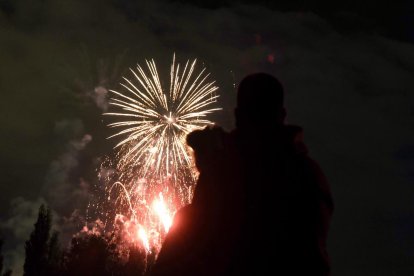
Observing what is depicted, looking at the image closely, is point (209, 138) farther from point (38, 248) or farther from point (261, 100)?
point (38, 248)

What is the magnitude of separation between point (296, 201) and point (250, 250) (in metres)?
0.39

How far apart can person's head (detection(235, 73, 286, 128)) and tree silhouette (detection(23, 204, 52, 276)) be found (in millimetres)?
58961

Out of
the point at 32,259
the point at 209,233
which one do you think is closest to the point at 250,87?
the point at 209,233

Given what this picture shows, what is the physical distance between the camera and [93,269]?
2199 inches

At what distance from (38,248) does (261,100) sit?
6339cm

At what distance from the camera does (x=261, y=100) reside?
357cm

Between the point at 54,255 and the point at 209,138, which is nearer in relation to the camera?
the point at 209,138

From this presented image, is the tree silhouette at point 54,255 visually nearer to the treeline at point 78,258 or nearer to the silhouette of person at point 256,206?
the treeline at point 78,258

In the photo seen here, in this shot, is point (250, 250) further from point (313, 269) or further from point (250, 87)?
point (250, 87)

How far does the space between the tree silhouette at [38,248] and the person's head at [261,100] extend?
58961 mm

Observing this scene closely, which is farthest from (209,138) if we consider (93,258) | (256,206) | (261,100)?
(93,258)

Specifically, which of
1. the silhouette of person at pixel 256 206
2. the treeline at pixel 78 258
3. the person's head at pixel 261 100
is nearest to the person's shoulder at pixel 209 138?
the silhouette of person at pixel 256 206

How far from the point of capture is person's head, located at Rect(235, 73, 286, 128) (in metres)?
3.57

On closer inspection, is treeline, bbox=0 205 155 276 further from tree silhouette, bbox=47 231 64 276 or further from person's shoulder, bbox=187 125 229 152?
person's shoulder, bbox=187 125 229 152
